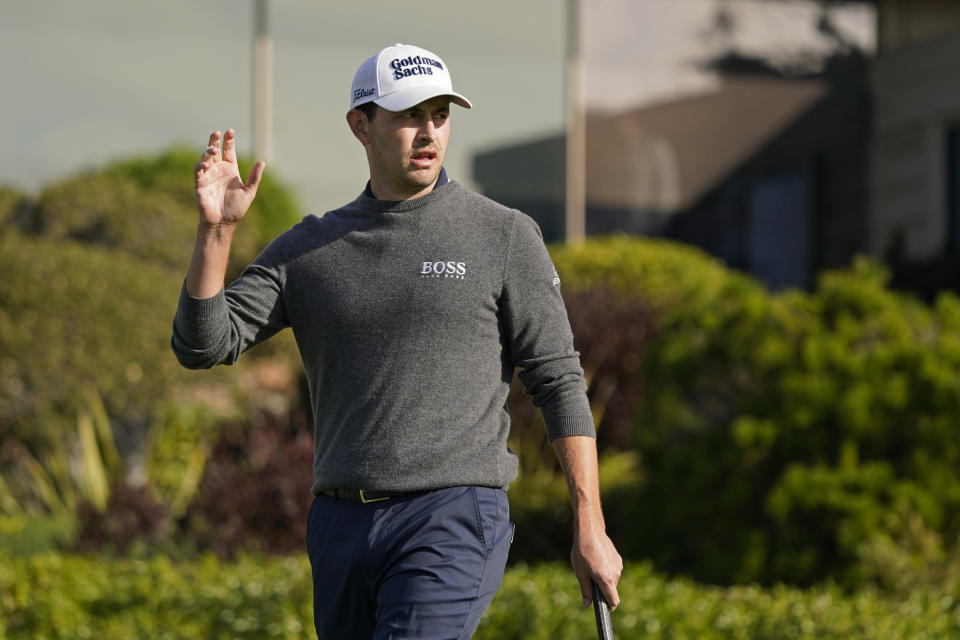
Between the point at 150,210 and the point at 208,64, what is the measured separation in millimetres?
3843

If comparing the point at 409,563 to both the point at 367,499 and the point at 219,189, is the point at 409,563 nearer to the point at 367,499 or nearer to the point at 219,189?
the point at 367,499

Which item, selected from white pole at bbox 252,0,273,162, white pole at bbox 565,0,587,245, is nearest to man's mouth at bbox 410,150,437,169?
white pole at bbox 252,0,273,162

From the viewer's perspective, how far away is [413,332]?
2986 mm

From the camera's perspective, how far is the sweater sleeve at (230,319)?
9.39ft

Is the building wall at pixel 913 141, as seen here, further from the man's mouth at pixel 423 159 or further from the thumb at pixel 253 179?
the thumb at pixel 253 179

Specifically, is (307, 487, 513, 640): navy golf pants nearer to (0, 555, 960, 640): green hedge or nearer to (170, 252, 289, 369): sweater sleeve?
(170, 252, 289, 369): sweater sleeve

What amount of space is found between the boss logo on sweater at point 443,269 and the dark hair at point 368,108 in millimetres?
368

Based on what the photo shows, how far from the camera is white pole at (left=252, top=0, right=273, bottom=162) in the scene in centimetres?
1350

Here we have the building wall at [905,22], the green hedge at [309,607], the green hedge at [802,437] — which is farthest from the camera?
the building wall at [905,22]

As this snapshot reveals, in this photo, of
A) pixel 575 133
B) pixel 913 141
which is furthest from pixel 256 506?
A: pixel 913 141

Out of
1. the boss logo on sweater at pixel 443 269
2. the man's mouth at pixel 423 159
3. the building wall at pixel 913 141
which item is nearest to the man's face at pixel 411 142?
the man's mouth at pixel 423 159

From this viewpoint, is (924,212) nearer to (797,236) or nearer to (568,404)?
(797,236)

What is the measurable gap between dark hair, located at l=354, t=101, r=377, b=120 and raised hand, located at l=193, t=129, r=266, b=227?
0.31 meters

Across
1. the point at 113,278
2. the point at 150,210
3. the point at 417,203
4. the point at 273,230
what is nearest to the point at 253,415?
the point at 113,278
